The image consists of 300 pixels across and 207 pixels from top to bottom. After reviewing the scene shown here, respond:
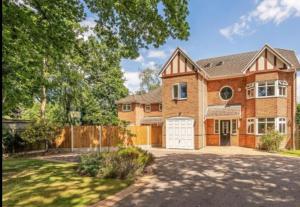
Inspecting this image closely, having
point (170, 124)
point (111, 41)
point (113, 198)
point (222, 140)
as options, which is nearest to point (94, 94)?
point (170, 124)

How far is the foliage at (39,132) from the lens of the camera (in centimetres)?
1970

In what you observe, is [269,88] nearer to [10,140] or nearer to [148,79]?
[10,140]

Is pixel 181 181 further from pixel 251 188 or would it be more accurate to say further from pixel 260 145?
pixel 260 145

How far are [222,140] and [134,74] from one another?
4548 centimetres

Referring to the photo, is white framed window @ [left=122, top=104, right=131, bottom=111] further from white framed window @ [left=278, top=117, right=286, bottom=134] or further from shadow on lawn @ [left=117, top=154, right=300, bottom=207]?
shadow on lawn @ [left=117, top=154, right=300, bottom=207]

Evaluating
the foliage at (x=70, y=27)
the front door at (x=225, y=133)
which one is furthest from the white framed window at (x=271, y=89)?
the foliage at (x=70, y=27)

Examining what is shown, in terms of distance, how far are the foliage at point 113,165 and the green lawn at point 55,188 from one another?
1.37ft

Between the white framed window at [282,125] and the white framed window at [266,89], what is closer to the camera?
the white framed window at [282,125]

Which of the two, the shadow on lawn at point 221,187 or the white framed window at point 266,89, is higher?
the white framed window at point 266,89

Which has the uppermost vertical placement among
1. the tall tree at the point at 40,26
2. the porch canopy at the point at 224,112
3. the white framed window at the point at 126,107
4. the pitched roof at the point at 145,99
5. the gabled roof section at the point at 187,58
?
the gabled roof section at the point at 187,58

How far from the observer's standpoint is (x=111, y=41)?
11.0 metres

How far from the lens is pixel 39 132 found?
1995 cm

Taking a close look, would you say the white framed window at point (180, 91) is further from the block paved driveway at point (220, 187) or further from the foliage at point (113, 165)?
the foliage at point (113, 165)

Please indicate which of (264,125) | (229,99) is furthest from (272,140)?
(229,99)
